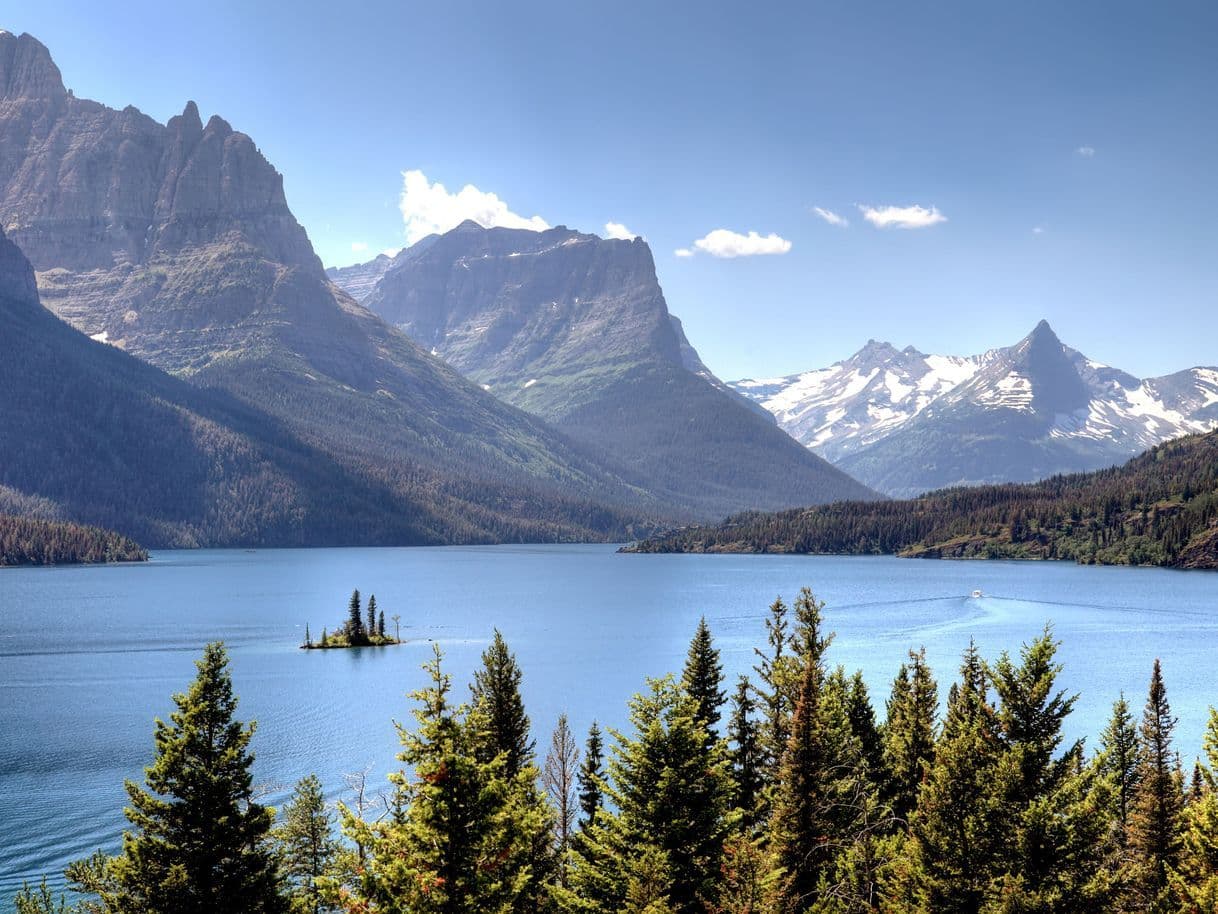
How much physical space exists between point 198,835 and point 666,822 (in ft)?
50.7

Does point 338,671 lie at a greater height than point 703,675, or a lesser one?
lesser

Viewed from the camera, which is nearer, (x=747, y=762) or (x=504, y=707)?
(x=747, y=762)

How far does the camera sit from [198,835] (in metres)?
33.3

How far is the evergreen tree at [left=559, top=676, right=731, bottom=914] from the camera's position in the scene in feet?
115

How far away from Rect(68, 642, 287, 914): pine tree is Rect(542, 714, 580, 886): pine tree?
47.7 ft

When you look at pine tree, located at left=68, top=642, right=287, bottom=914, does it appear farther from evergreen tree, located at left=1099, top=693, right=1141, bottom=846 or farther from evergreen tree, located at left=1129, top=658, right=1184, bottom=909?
evergreen tree, located at left=1099, top=693, right=1141, bottom=846

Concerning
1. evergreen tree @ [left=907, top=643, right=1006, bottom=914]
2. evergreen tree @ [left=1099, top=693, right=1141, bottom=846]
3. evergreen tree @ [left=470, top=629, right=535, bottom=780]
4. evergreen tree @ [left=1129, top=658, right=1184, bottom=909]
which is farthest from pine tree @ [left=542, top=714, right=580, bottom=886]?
evergreen tree @ [left=1099, top=693, right=1141, bottom=846]

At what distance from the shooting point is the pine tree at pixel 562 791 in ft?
173

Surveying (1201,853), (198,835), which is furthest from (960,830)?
(198,835)

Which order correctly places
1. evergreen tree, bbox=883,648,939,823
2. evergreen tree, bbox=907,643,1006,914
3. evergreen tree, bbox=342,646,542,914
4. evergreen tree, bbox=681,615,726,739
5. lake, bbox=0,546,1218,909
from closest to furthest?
evergreen tree, bbox=342,646,542,914
evergreen tree, bbox=907,643,1006,914
evergreen tree, bbox=883,648,939,823
evergreen tree, bbox=681,615,726,739
lake, bbox=0,546,1218,909

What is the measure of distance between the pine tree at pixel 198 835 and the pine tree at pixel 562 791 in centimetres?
1454

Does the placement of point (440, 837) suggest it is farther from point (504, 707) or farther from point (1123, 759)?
point (1123, 759)

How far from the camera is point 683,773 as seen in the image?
1428 inches

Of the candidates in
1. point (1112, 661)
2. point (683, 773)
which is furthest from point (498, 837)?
point (1112, 661)
